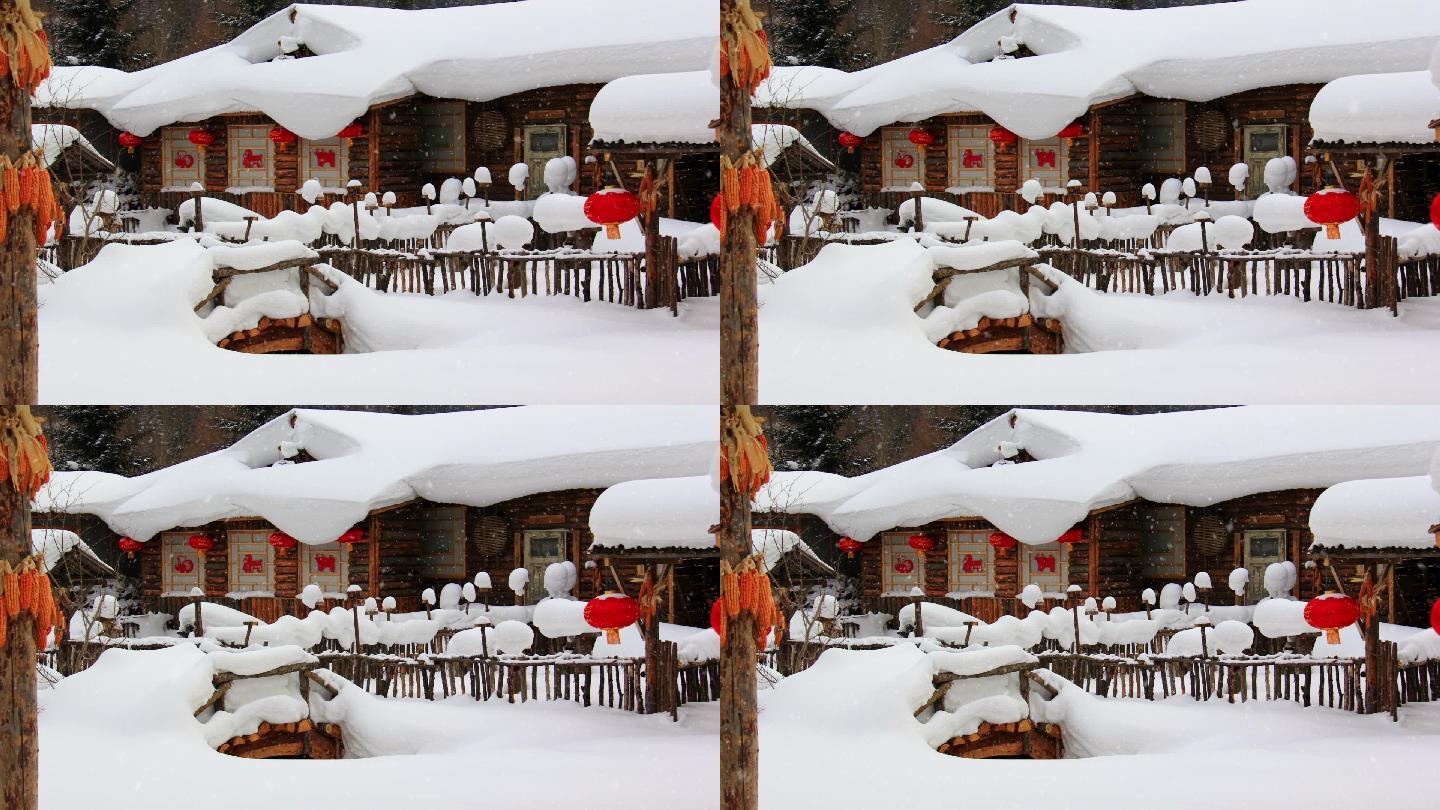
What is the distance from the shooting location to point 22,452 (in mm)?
7637

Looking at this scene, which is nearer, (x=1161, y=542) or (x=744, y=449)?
(x=744, y=449)

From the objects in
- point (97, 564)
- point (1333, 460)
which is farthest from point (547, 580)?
point (1333, 460)

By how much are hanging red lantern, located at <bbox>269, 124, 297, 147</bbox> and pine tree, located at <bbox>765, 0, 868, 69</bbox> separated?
2.46 metres

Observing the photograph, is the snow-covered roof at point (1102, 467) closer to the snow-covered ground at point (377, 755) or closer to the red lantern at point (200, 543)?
the snow-covered ground at point (377, 755)

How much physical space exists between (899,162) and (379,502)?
11.1 ft

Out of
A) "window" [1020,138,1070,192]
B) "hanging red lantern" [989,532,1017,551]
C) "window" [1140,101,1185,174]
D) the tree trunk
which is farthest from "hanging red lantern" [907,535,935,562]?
the tree trunk

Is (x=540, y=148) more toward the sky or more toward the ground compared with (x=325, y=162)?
more toward the sky

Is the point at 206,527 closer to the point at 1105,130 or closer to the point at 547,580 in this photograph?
the point at 547,580

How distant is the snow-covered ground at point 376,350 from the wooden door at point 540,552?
113 cm

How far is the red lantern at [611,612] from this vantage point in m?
8.21

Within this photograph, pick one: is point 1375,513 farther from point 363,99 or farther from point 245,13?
point 245,13

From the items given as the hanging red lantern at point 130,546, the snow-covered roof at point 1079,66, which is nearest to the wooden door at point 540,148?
the snow-covered roof at point 1079,66

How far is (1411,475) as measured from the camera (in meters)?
8.62

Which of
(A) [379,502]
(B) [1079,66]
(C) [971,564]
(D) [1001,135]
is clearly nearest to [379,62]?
(A) [379,502]
